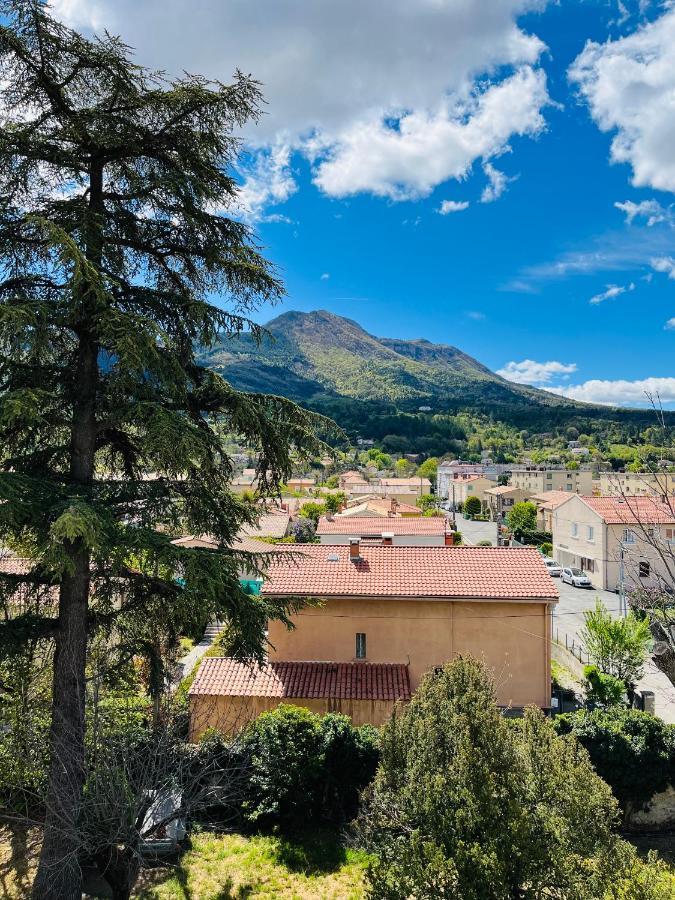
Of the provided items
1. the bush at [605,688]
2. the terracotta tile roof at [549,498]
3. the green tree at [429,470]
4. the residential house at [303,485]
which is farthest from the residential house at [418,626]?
the green tree at [429,470]

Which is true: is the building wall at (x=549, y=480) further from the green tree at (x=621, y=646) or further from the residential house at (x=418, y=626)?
the residential house at (x=418, y=626)

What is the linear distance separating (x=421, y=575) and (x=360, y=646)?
2.94 metres

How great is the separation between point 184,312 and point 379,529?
1098 inches

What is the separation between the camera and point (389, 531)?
31.5 m

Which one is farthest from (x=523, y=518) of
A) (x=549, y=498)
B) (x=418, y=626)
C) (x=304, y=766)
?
(x=304, y=766)

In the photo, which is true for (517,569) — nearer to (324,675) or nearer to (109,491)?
(324,675)

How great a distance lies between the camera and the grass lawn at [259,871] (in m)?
9.58

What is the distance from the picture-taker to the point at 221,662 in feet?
51.7

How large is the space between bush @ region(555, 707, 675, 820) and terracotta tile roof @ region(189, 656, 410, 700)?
4706 millimetres

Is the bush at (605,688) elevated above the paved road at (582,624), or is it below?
above

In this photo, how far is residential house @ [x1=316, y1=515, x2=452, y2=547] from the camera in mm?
A: 32281

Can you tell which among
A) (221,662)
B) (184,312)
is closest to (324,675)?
(221,662)

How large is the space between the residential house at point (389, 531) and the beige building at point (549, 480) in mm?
45759

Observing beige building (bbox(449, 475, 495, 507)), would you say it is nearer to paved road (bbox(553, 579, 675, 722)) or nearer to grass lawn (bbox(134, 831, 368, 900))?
paved road (bbox(553, 579, 675, 722))
